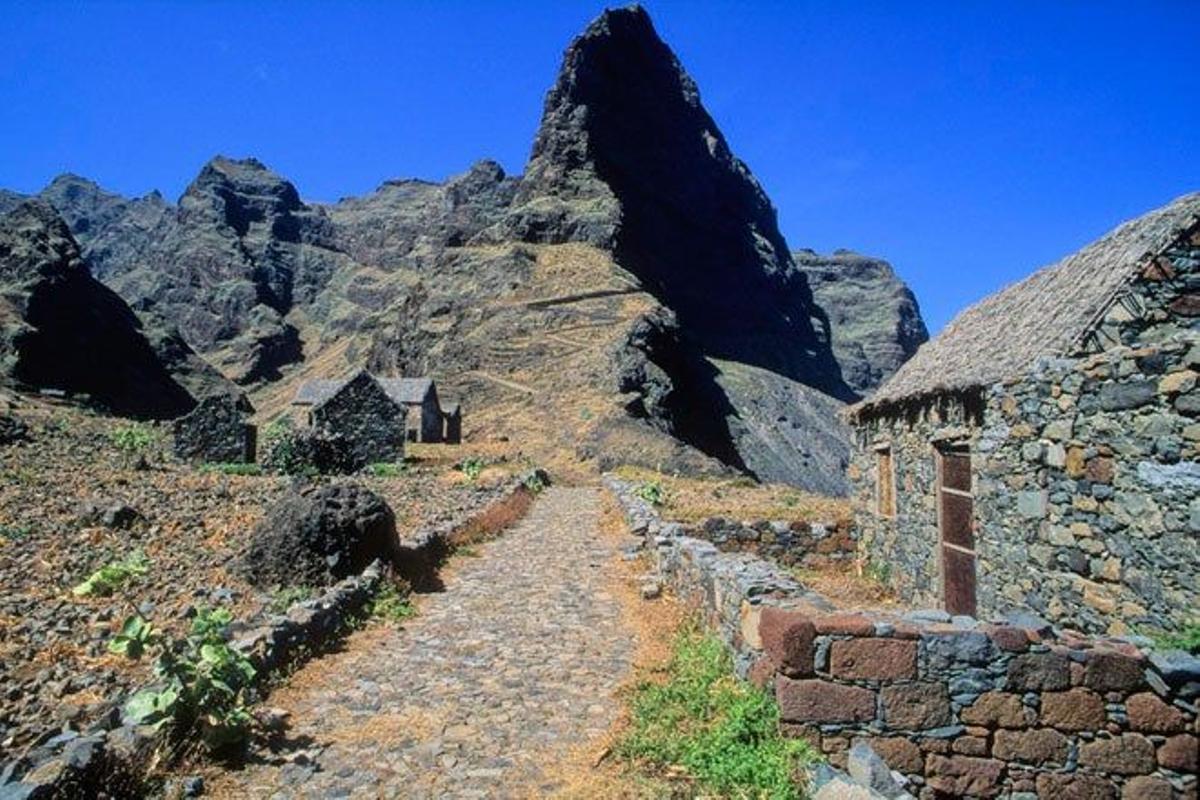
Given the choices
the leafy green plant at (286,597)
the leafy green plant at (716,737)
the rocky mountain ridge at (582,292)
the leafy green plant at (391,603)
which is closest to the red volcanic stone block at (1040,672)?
the leafy green plant at (716,737)

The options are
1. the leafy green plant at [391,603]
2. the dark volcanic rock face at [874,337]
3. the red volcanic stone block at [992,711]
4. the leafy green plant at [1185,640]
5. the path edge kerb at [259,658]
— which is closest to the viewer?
the path edge kerb at [259,658]

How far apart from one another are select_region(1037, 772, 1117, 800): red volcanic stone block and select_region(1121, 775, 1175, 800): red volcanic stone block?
4.5 inches

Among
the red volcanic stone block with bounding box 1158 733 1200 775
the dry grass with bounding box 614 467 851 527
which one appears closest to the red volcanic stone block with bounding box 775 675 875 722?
the red volcanic stone block with bounding box 1158 733 1200 775

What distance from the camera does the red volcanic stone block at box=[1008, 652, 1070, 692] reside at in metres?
6.44

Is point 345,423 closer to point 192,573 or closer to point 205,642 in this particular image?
point 192,573

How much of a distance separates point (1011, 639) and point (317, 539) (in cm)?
892

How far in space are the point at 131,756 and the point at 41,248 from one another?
257ft

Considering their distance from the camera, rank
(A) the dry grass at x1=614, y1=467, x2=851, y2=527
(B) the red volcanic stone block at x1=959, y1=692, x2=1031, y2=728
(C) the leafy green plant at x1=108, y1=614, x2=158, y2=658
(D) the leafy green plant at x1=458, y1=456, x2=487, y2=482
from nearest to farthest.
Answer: (C) the leafy green plant at x1=108, y1=614, x2=158, y2=658 < (B) the red volcanic stone block at x1=959, y1=692, x2=1031, y2=728 < (A) the dry grass at x1=614, y1=467, x2=851, y2=527 < (D) the leafy green plant at x1=458, y1=456, x2=487, y2=482

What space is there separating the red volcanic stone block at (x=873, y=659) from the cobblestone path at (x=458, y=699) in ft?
6.71

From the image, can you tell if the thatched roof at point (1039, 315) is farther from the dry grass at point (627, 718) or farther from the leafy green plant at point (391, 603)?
the leafy green plant at point (391, 603)

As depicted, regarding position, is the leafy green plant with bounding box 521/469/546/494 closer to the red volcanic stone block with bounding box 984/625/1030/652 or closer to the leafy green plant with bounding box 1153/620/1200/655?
the leafy green plant with bounding box 1153/620/1200/655

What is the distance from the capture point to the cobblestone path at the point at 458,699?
573 cm

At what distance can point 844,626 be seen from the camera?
6.41m

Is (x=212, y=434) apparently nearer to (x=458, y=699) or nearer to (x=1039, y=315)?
(x=458, y=699)
